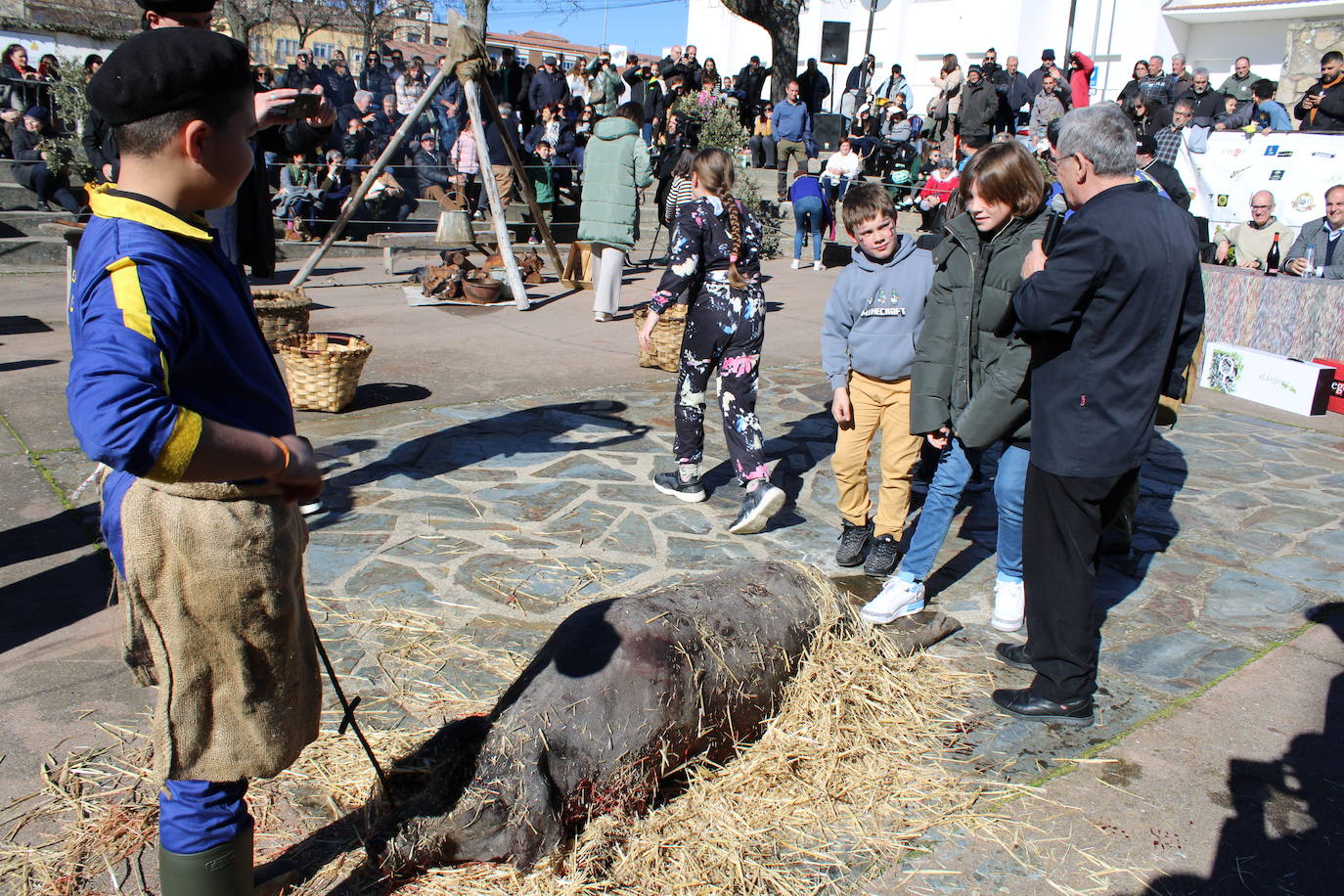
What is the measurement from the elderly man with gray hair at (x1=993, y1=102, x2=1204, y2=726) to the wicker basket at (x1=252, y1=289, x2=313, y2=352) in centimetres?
538

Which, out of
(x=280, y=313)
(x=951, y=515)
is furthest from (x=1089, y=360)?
(x=280, y=313)

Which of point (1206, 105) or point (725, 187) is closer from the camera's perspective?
point (725, 187)

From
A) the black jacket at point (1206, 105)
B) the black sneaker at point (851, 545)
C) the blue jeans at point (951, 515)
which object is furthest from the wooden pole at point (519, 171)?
the black jacket at point (1206, 105)

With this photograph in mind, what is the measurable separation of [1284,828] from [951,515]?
171cm

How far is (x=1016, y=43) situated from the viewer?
29.5m

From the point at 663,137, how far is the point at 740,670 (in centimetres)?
1835

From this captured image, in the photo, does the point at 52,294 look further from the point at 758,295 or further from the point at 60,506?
the point at 758,295

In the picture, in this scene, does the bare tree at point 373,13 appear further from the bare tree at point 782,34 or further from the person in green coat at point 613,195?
the person in green coat at point 613,195

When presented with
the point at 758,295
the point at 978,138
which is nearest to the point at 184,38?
the point at 758,295

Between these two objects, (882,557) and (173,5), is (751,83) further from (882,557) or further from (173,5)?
(173,5)

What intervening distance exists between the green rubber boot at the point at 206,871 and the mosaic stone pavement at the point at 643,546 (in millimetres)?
1236

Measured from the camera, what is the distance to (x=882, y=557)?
4941 millimetres

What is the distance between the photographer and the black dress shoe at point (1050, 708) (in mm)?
3717

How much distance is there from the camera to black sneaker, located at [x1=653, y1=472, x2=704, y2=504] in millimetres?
5852
